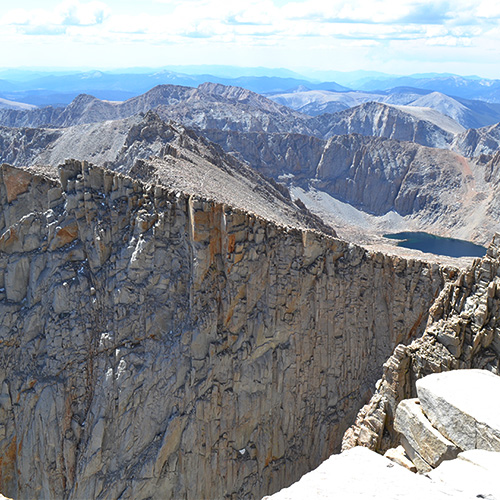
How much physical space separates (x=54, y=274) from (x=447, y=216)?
122m

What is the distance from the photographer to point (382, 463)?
9805 millimetres

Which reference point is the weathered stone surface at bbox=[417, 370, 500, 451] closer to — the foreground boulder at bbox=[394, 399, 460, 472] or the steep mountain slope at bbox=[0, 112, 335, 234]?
the foreground boulder at bbox=[394, 399, 460, 472]

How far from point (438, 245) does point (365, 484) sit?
11940 centimetres

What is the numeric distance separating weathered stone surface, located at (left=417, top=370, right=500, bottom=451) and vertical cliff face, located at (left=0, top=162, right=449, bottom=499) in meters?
16.8

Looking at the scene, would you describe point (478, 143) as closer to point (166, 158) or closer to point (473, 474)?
point (166, 158)

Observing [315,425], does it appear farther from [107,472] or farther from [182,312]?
[107,472]

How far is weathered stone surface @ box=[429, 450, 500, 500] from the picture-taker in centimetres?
851

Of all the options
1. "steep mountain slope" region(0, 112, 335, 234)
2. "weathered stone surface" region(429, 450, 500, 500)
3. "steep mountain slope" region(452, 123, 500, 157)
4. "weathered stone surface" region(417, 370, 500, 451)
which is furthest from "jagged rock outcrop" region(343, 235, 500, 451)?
"steep mountain slope" region(452, 123, 500, 157)

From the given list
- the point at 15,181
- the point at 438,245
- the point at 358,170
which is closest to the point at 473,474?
the point at 15,181

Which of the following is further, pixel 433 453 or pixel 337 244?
pixel 337 244

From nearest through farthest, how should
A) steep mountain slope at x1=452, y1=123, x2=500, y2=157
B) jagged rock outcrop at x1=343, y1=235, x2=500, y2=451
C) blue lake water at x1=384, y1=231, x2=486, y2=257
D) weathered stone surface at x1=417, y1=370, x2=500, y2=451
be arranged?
weathered stone surface at x1=417, y1=370, x2=500, y2=451 < jagged rock outcrop at x1=343, y1=235, x2=500, y2=451 < blue lake water at x1=384, y1=231, x2=486, y2=257 < steep mountain slope at x1=452, y1=123, x2=500, y2=157

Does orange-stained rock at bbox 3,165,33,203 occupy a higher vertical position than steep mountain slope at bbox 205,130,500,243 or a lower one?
higher

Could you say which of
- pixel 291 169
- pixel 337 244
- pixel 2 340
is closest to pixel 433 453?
pixel 337 244

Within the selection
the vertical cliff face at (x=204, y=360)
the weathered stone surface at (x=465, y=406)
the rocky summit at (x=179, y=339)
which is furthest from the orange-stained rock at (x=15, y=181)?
the weathered stone surface at (x=465, y=406)
